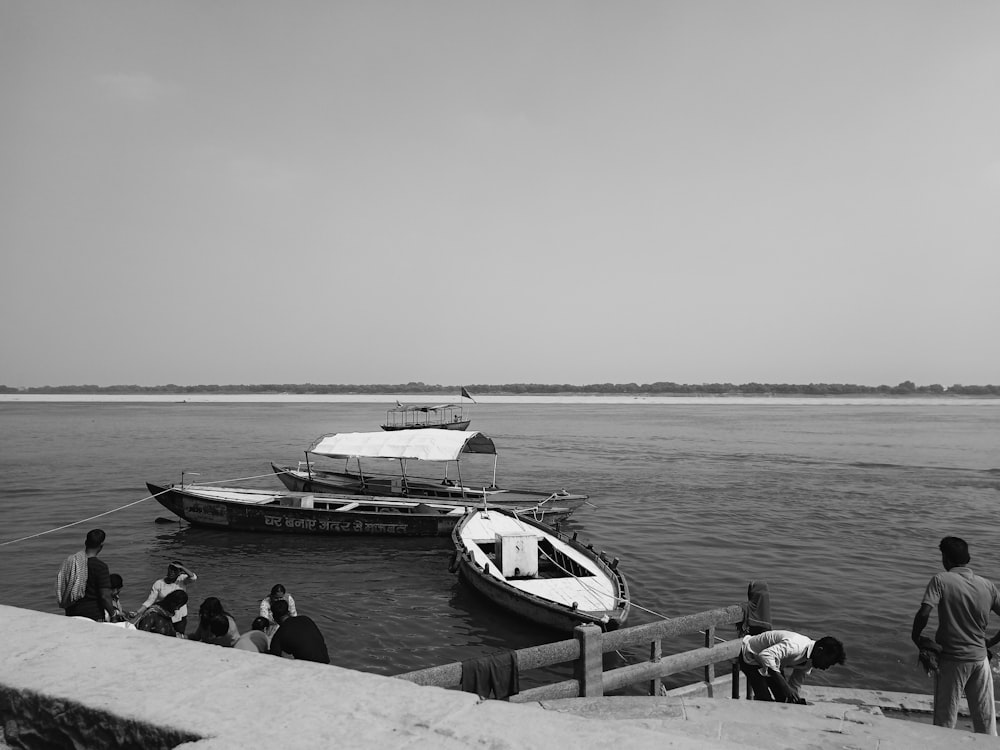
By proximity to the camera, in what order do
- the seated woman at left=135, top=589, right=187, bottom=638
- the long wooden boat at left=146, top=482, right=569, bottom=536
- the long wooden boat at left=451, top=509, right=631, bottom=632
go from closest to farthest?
1. the seated woman at left=135, top=589, right=187, bottom=638
2. the long wooden boat at left=451, top=509, right=631, bottom=632
3. the long wooden boat at left=146, top=482, right=569, bottom=536

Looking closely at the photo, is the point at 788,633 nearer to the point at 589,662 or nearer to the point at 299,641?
the point at 589,662

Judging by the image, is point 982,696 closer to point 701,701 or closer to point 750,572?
point 701,701

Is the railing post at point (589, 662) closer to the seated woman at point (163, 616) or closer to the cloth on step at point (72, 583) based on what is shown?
the seated woman at point (163, 616)

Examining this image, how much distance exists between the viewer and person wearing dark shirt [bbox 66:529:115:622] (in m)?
8.87

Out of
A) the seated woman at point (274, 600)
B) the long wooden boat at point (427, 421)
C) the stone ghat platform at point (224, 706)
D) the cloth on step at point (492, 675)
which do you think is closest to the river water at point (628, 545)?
the seated woman at point (274, 600)

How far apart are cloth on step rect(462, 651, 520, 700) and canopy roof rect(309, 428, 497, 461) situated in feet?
54.9

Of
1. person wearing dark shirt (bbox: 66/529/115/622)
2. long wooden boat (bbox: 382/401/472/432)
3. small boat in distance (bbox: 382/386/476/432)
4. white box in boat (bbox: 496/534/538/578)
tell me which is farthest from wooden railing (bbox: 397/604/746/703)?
small boat in distance (bbox: 382/386/476/432)

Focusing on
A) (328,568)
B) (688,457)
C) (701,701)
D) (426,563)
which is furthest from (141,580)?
(688,457)

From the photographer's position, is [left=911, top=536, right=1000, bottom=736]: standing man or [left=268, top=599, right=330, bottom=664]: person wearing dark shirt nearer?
[left=911, top=536, right=1000, bottom=736]: standing man

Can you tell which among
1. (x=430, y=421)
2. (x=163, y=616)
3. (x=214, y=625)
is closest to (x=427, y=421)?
(x=430, y=421)

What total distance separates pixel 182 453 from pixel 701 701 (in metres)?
47.7

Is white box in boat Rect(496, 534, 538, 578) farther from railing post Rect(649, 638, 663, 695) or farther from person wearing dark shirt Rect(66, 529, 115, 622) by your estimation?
person wearing dark shirt Rect(66, 529, 115, 622)

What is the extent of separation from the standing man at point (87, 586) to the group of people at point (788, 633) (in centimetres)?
1

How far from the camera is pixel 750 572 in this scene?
18.4m
